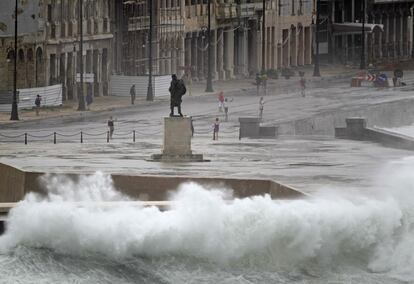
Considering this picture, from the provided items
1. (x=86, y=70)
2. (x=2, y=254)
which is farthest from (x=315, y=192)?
(x=86, y=70)

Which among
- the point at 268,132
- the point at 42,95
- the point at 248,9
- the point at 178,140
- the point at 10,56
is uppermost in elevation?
the point at 248,9

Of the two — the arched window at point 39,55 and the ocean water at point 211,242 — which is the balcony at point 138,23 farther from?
the ocean water at point 211,242

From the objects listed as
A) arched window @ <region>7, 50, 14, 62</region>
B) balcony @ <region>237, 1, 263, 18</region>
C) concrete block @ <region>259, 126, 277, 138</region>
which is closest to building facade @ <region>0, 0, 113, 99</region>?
arched window @ <region>7, 50, 14, 62</region>

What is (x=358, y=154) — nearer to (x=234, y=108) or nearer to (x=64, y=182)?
(x=64, y=182)

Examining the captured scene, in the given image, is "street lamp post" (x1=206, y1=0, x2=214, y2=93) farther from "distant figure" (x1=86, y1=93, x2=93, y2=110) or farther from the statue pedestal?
the statue pedestal

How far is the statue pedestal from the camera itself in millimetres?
60062

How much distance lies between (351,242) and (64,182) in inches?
396

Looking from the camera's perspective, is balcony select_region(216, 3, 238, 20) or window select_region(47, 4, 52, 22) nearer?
window select_region(47, 4, 52, 22)

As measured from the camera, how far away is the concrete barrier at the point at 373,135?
6669 cm

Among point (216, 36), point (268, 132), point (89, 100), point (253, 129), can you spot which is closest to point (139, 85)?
point (89, 100)

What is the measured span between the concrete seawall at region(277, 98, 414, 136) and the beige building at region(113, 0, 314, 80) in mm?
16298

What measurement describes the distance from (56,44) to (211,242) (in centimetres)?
5885

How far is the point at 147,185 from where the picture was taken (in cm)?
5116

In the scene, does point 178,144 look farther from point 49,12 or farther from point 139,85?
point 139,85
